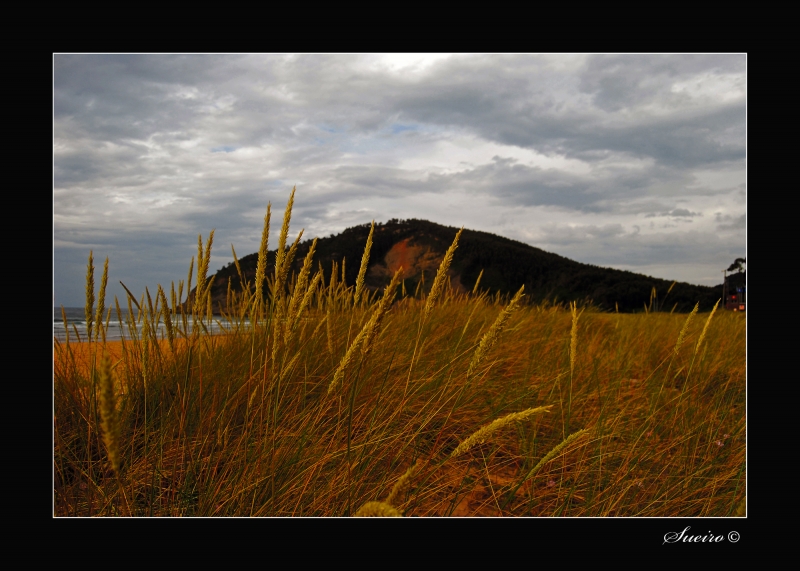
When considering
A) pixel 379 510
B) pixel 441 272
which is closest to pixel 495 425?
pixel 379 510

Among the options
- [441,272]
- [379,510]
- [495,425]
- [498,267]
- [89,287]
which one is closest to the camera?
[495,425]

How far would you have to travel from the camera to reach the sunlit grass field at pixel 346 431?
4.86ft

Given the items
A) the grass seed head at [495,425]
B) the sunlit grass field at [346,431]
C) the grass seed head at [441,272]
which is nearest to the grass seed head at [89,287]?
the sunlit grass field at [346,431]

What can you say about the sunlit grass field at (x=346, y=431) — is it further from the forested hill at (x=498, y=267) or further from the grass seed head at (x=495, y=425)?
the forested hill at (x=498, y=267)

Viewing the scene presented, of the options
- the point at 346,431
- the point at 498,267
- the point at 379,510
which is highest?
the point at 498,267

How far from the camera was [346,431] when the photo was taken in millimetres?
1928

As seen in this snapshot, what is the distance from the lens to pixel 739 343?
4727mm

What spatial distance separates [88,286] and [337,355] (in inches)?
50.6

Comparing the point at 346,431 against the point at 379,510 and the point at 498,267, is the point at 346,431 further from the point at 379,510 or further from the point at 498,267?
the point at 498,267
